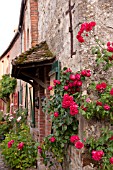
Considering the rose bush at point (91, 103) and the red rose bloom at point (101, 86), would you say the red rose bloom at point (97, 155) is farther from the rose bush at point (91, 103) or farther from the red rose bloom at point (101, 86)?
the red rose bloom at point (101, 86)

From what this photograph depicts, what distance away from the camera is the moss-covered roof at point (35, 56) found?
623 cm

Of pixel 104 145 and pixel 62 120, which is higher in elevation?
pixel 62 120

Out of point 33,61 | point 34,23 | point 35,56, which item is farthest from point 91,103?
point 34,23

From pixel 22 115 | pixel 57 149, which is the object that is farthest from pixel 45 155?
pixel 22 115

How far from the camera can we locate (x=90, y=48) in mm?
4207

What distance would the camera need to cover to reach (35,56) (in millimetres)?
6539

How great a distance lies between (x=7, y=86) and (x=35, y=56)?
484 inches

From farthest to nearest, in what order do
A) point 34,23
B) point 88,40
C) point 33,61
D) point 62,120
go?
point 34,23, point 33,61, point 62,120, point 88,40

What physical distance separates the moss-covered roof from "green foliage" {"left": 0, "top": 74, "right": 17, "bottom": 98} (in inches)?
425

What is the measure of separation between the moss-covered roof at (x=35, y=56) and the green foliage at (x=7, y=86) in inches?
425

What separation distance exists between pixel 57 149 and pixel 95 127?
1042mm

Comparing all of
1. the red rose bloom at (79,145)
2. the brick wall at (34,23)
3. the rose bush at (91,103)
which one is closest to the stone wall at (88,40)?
the rose bush at (91,103)

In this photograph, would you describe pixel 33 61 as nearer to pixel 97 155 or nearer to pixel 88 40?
pixel 88 40

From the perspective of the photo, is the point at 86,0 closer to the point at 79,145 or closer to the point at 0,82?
the point at 79,145
